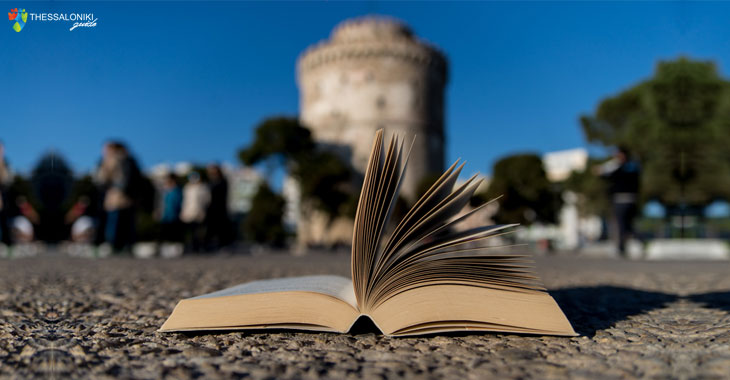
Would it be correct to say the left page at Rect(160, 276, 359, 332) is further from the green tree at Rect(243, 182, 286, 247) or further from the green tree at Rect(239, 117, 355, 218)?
the green tree at Rect(243, 182, 286, 247)

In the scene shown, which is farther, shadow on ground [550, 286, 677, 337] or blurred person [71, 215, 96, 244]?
blurred person [71, 215, 96, 244]

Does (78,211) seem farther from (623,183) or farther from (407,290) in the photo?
(407,290)

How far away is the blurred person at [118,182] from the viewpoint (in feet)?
23.6

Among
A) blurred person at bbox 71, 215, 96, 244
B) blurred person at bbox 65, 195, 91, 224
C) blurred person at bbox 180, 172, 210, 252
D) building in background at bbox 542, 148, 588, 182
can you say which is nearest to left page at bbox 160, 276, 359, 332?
blurred person at bbox 180, 172, 210, 252

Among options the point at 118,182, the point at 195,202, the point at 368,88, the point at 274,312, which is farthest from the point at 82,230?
the point at 368,88

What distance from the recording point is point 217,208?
369 inches

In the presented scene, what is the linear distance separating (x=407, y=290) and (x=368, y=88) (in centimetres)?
3454

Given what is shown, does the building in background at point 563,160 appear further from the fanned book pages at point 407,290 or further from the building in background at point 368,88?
the fanned book pages at point 407,290

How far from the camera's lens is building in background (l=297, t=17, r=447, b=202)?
115 ft

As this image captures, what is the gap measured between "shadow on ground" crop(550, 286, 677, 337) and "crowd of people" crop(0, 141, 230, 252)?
21.1 ft

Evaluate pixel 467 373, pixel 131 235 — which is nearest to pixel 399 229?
pixel 467 373

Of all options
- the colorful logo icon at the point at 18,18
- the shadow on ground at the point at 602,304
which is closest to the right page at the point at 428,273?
the shadow on ground at the point at 602,304

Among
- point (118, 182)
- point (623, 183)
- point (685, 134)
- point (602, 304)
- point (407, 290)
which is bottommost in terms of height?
point (602, 304)

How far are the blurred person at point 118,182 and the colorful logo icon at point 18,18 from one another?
4.87 m
